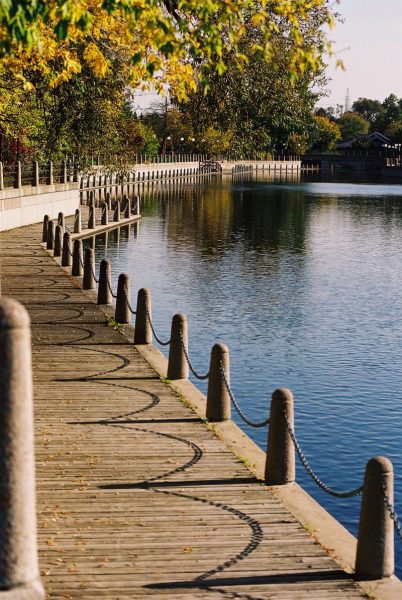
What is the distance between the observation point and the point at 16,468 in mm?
4836

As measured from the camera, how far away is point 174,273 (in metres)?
38.6

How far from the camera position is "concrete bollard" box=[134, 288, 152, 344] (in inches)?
738

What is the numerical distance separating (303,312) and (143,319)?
11813mm

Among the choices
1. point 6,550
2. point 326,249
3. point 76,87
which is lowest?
point 326,249

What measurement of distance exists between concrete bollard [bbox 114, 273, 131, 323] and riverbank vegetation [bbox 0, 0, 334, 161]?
4197mm

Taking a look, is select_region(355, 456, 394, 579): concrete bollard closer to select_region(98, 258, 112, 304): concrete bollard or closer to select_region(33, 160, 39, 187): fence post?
select_region(98, 258, 112, 304): concrete bollard

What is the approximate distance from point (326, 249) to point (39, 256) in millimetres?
18978

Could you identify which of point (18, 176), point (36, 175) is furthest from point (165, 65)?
point (36, 175)

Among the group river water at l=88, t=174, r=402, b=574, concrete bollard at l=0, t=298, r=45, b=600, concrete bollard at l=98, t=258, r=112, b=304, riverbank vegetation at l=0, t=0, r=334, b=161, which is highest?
riverbank vegetation at l=0, t=0, r=334, b=161

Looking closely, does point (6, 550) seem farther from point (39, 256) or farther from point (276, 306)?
point (39, 256)

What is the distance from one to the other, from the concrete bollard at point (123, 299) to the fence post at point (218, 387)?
7.70 metres

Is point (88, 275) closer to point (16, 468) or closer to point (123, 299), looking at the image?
point (123, 299)

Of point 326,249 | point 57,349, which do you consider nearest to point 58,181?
point 326,249

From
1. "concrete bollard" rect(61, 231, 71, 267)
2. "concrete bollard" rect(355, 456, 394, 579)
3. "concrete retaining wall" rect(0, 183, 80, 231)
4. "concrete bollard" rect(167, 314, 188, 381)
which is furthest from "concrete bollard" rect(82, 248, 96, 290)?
"concrete bollard" rect(355, 456, 394, 579)
